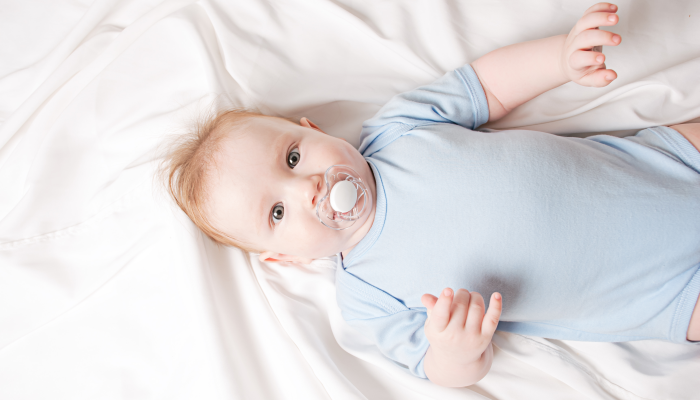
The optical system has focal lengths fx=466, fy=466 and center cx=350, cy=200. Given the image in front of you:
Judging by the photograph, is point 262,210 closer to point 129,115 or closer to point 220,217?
point 220,217

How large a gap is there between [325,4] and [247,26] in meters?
0.27

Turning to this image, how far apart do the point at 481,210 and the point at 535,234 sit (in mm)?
145

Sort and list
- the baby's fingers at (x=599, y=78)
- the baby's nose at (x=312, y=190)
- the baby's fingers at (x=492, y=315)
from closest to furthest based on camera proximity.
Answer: the baby's fingers at (x=492, y=315), the baby's fingers at (x=599, y=78), the baby's nose at (x=312, y=190)

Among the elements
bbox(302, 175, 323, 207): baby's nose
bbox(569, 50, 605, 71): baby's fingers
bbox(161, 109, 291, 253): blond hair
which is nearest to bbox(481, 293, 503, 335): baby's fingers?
bbox(302, 175, 323, 207): baby's nose

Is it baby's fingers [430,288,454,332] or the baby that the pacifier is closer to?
the baby

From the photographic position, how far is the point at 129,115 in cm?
156

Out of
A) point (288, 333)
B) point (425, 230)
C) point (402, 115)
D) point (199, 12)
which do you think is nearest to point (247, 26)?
point (199, 12)

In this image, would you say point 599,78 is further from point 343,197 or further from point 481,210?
point 343,197

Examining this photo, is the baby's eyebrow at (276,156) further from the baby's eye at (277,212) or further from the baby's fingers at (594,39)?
the baby's fingers at (594,39)

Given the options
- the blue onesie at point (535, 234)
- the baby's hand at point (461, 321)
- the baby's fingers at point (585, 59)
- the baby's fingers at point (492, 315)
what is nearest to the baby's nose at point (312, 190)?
the blue onesie at point (535, 234)

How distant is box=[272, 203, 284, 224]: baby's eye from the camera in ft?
4.14

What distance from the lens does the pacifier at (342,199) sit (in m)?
1.19

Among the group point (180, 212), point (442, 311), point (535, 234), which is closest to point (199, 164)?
point (180, 212)

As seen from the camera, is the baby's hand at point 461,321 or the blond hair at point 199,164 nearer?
the baby's hand at point 461,321
